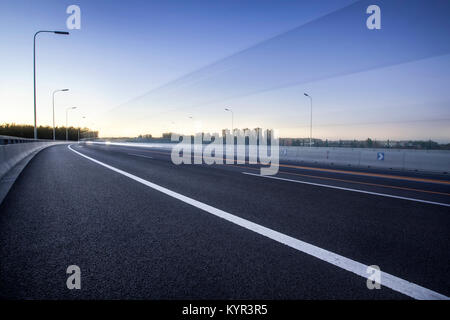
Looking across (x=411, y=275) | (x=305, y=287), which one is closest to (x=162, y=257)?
(x=305, y=287)

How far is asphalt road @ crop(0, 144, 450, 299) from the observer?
6.86 feet

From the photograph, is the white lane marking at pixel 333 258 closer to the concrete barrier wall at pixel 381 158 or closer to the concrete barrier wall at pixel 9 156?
the concrete barrier wall at pixel 9 156

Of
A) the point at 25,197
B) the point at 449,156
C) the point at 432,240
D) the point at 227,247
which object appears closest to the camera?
the point at 227,247

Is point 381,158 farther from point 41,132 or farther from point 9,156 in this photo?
point 41,132

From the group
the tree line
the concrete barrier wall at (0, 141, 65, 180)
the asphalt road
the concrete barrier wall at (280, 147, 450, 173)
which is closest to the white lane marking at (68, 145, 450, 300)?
the asphalt road

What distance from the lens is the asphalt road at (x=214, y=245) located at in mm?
2092

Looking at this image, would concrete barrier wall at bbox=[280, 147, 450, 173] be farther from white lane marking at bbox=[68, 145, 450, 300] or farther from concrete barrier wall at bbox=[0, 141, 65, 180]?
concrete barrier wall at bbox=[0, 141, 65, 180]

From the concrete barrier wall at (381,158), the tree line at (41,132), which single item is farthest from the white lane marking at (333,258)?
the tree line at (41,132)

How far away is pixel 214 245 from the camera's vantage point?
2930mm

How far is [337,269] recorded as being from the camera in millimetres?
2377

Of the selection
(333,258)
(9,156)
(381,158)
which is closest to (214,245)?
(333,258)

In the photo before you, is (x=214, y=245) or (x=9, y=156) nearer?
(x=214, y=245)

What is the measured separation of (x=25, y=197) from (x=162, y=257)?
4298 millimetres
